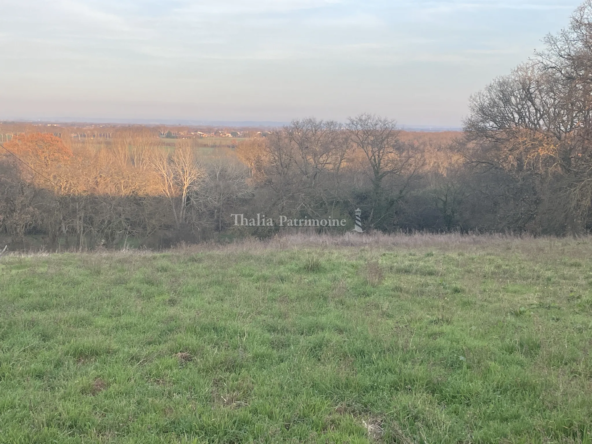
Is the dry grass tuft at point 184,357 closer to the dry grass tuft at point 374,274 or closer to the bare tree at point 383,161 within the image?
the dry grass tuft at point 374,274

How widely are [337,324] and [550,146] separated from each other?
21.3m

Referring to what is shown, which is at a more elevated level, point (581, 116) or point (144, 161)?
point (581, 116)

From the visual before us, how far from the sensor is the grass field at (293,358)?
300cm

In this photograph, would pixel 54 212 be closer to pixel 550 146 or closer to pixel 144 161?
pixel 144 161

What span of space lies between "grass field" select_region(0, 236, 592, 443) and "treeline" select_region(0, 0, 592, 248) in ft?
48.8

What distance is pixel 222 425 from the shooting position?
117 inches

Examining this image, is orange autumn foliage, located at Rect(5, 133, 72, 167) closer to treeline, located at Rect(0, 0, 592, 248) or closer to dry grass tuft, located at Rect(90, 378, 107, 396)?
treeline, located at Rect(0, 0, 592, 248)

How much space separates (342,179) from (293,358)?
32021 millimetres

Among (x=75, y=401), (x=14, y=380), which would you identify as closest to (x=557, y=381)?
(x=75, y=401)

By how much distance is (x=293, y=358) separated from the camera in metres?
4.13

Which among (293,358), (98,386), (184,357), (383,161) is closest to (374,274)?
(293,358)

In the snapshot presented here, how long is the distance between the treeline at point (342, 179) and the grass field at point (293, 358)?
1487cm

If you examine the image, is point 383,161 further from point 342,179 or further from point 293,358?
point 293,358

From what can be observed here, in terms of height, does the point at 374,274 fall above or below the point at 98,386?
above
